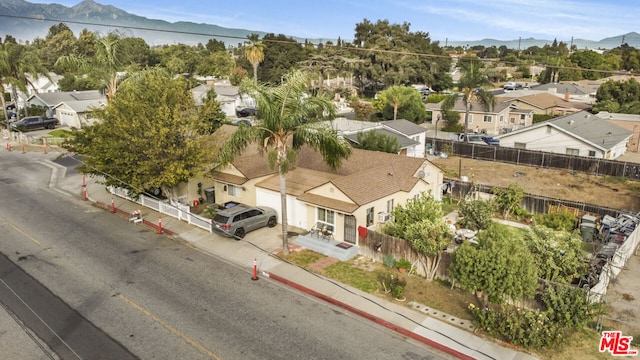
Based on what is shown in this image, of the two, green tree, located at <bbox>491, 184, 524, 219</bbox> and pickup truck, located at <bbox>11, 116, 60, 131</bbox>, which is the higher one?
pickup truck, located at <bbox>11, 116, 60, 131</bbox>

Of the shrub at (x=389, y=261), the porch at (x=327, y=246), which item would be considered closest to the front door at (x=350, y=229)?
the porch at (x=327, y=246)

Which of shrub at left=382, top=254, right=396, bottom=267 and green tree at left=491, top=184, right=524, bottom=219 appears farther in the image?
green tree at left=491, top=184, right=524, bottom=219

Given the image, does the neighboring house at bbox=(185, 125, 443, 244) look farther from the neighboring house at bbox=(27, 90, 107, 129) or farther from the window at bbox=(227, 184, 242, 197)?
the neighboring house at bbox=(27, 90, 107, 129)

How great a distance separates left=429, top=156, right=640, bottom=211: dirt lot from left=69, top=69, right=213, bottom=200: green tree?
2299 cm

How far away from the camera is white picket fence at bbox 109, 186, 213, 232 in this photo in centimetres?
2660

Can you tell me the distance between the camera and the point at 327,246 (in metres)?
23.1

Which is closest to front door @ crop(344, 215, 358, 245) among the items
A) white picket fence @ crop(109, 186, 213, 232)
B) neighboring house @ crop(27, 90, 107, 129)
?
white picket fence @ crop(109, 186, 213, 232)

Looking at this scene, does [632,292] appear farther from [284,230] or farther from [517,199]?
[284,230]

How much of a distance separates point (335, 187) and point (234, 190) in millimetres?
8364

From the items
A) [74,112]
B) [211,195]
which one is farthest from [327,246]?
[74,112]

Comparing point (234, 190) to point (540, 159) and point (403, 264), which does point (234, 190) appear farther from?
point (540, 159)

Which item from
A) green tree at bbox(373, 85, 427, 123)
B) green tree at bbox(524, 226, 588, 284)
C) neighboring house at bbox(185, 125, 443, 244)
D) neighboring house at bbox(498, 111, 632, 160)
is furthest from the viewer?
green tree at bbox(373, 85, 427, 123)

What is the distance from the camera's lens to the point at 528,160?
4219cm

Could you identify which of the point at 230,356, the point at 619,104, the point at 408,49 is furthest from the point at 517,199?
the point at 408,49
